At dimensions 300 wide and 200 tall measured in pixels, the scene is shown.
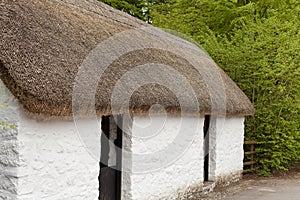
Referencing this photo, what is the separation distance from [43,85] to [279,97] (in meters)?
9.74

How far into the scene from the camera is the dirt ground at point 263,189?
9.47m

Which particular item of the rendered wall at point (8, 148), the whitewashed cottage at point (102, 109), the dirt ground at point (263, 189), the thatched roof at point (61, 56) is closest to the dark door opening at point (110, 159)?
the whitewashed cottage at point (102, 109)

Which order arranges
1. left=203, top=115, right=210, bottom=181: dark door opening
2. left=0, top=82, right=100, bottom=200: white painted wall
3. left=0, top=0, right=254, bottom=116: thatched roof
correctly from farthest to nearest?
left=203, top=115, right=210, bottom=181: dark door opening
left=0, top=82, right=100, bottom=200: white painted wall
left=0, top=0, right=254, bottom=116: thatched roof

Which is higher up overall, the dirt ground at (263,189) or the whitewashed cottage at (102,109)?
the whitewashed cottage at (102,109)

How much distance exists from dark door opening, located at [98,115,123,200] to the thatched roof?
3.00ft

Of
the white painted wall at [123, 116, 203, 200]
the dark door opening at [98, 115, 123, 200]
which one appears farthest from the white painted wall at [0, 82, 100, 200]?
the white painted wall at [123, 116, 203, 200]

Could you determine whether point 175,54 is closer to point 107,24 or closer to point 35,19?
point 107,24

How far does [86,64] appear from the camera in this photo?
587 centimetres

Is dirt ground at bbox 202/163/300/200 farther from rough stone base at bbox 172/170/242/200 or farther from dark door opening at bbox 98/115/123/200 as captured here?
dark door opening at bbox 98/115/123/200

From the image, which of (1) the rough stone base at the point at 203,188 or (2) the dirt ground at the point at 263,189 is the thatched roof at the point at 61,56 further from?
(2) the dirt ground at the point at 263,189

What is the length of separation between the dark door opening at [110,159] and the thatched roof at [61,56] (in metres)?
0.91

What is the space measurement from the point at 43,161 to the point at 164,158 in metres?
3.41

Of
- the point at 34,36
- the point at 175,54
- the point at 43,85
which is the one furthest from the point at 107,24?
the point at 43,85

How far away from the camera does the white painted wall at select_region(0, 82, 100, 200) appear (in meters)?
4.75
